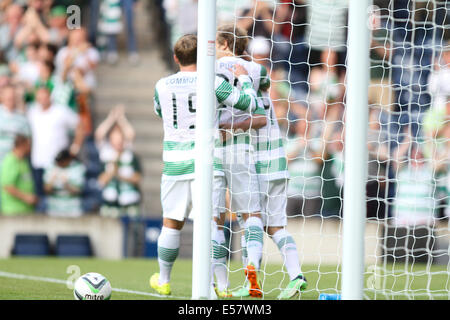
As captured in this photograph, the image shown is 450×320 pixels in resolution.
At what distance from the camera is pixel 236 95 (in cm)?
567

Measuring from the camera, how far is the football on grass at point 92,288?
567 cm

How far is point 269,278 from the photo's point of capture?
25.0 ft

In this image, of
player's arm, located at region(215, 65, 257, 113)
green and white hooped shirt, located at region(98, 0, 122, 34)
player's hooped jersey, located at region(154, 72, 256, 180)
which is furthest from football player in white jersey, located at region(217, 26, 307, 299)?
green and white hooped shirt, located at region(98, 0, 122, 34)

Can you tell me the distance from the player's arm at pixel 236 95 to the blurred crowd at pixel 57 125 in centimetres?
454

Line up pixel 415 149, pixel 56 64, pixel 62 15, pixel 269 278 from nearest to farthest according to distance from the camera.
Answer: pixel 269 278
pixel 415 149
pixel 56 64
pixel 62 15

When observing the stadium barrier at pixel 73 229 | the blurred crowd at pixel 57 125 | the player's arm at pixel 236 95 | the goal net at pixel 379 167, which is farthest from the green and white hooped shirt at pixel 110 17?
the player's arm at pixel 236 95

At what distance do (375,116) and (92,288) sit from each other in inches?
220

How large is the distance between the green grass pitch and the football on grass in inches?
18.7

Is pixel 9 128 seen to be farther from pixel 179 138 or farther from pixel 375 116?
pixel 179 138

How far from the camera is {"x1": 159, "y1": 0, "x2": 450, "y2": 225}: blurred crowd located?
915 centimetres
